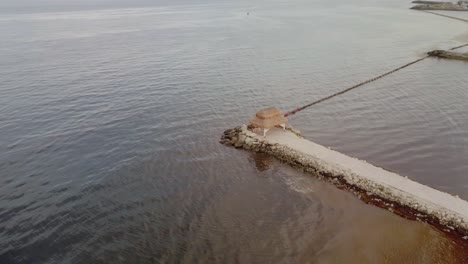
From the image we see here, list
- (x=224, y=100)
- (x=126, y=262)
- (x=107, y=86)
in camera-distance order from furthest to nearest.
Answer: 1. (x=107, y=86)
2. (x=224, y=100)
3. (x=126, y=262)

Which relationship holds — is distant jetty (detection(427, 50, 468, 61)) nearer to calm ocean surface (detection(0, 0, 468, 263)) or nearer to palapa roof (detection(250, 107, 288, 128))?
calm ocean surface (detection(0, 0, 468, 263))

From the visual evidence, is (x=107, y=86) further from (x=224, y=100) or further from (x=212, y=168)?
(x=212, y=168)

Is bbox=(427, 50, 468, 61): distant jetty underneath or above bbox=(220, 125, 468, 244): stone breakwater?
above

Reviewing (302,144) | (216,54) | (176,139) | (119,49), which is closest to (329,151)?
(302,144)

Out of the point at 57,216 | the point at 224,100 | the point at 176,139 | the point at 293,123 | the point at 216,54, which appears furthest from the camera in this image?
the point at 216,54

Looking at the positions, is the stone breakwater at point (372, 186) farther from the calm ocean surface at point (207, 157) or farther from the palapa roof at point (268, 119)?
the palapa roof at point (268, 119)

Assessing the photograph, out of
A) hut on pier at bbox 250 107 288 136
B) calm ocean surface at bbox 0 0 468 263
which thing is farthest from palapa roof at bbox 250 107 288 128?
calm ocean surface at bbox 0 0 468 263
